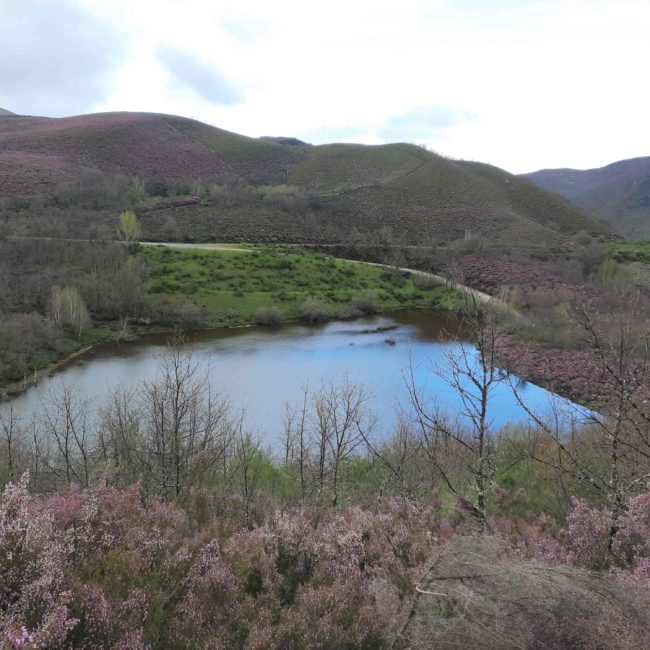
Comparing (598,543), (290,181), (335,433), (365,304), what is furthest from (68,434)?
(290,181)

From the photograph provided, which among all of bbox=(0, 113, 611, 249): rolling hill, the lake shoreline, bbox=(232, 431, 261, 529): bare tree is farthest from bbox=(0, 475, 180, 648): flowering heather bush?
bbox=(0, 113, 611, 249): rolling hill

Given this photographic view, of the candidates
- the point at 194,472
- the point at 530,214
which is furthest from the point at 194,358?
the point at 530,214

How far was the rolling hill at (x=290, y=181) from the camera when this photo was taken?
70.3 meters

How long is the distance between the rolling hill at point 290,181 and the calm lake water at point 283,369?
30.2 m

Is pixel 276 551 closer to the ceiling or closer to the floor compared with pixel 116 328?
closer to the ceiling

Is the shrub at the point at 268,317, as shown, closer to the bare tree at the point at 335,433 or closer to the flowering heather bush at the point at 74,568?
the bare tree at the point at 335,433

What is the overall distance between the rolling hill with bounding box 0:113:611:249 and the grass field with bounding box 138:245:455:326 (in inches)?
502

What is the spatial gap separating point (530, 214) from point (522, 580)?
324 ft

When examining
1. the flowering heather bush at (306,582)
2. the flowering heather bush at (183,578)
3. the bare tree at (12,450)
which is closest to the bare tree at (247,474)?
the flowering heather bush at (306,582)

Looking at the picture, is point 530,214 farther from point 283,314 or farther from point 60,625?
point 60,625

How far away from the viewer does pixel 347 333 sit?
40.5 metres

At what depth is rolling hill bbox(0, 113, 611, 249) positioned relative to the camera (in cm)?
7031

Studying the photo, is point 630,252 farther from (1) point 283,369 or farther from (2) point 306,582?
(2) point 306,582

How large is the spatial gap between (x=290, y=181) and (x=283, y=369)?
72643 mm
